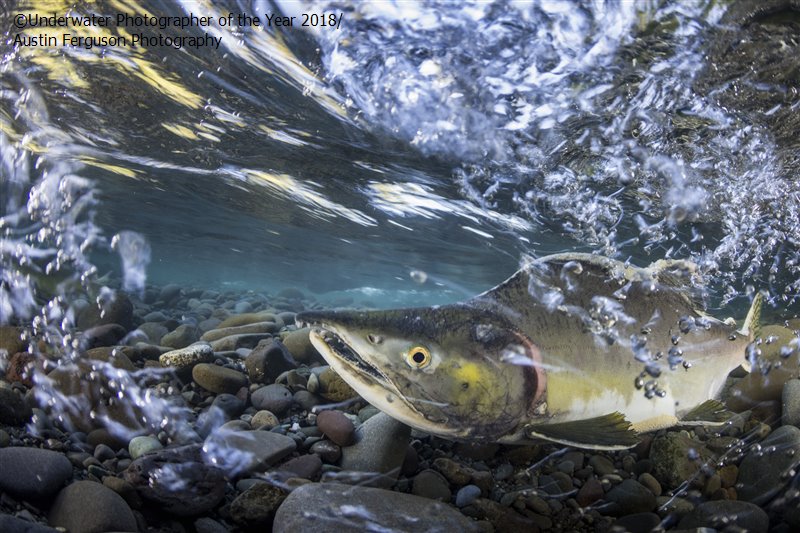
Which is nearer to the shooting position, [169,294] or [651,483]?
[651,483]

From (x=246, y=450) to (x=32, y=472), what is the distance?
1.10 m

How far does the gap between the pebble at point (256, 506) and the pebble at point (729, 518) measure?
2.27m

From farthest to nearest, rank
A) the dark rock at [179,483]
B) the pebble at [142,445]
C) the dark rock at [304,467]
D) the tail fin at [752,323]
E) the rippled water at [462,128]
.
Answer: the rippled water at [462,128] → the tail fin at [752,323] → the pebble at [142,445] → the dark rock at [304,467] → the dark rock at [179,483]

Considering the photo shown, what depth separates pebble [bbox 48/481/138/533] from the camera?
2223 mm

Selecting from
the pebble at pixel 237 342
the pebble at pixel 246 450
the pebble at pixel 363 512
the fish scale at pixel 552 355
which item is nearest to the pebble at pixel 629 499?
the fish scale at pixel 552 355

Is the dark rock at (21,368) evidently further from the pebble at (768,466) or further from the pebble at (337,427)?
the pebble at (768,466)

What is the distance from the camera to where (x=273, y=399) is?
3.57 m

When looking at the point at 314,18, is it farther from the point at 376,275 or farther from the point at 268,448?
the point at 376,275

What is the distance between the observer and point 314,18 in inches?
159

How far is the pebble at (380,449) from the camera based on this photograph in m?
2.81

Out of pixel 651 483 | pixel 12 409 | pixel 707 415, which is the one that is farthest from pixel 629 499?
pixel 12 409

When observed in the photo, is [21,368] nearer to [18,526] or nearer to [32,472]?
[32,472]

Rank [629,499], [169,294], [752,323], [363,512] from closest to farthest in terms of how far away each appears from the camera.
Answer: [363,512] < [629,499] < [752,323] < [169,294]

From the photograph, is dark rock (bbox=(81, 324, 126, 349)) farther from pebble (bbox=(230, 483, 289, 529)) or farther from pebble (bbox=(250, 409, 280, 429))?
pebble (bbox=(230, 483, 289, 529))
